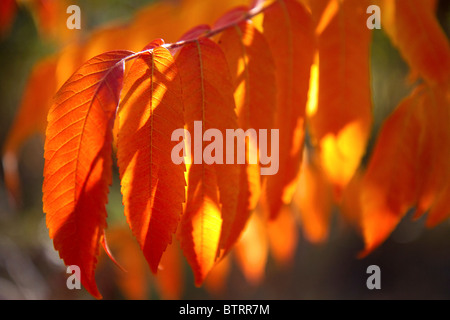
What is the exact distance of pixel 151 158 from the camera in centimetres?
47

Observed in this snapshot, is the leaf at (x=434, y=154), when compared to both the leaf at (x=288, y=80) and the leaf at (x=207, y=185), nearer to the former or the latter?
Answer: the leaf at (x=288, y=80)

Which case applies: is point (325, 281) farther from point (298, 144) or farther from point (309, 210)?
point (298, 144)

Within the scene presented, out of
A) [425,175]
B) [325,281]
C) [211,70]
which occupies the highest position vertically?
[211,70]

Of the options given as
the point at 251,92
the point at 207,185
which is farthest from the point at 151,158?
the point at 251,92

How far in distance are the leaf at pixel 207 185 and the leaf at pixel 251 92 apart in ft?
0.19

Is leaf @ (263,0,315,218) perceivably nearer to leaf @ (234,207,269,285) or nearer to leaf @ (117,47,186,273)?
leaf @ (117,47,186,273)

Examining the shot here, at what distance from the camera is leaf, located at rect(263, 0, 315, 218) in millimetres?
602

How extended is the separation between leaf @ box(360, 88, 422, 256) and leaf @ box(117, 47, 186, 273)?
1.19 ft

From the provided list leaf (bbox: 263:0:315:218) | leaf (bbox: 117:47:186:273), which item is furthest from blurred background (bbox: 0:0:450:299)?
leaf (bbox: 117:47:186:273)

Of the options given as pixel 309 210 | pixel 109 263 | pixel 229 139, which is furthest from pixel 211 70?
pixel 109 263

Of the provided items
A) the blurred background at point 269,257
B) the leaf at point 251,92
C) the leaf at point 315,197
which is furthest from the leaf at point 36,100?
the blurred background at point 269,257
